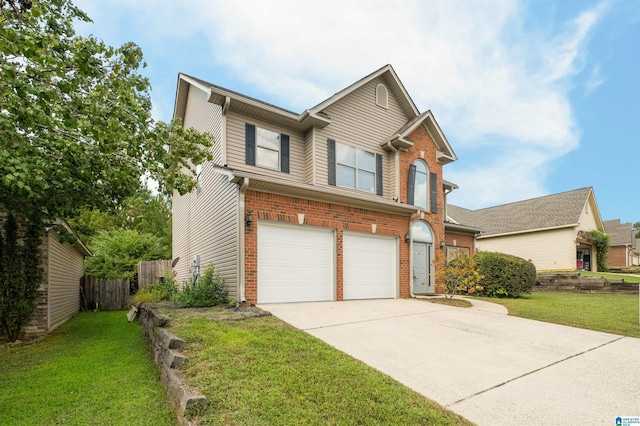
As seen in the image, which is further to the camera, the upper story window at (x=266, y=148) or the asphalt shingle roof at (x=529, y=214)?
the asphalt shingle roof at (x=529, y=214)

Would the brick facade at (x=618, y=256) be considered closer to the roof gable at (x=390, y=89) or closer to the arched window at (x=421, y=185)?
the arched window at (x=421, y=185)

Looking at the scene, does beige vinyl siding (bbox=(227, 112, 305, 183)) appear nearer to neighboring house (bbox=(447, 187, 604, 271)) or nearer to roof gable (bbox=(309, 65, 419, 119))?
roof gable (bbox=(309, 65, 419, 119))

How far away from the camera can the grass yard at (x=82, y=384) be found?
3.80 meters

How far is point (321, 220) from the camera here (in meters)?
9.65

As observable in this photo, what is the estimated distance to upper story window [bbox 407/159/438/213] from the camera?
519 inches

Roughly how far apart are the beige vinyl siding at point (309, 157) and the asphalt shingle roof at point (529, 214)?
15845 millimetres

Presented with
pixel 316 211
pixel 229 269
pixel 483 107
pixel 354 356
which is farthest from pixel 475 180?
pixel 354 356

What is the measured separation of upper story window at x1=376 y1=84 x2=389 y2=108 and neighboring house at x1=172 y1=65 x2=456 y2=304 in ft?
0.13

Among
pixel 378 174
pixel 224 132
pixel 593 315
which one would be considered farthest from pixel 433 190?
pixel 224 132

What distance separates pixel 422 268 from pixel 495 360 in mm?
8453

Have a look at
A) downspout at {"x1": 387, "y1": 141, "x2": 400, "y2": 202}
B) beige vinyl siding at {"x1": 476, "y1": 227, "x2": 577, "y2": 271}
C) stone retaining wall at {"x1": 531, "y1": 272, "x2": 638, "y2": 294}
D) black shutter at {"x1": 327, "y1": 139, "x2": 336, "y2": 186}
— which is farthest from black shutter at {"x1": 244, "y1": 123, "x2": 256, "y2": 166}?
beige vinyl siding at {"x1": 476, "y1": 227, "x2": 577, "y2": 271}

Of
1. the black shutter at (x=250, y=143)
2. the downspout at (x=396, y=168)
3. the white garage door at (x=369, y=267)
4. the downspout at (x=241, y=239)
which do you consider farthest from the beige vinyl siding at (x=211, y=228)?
the downspout at (x=396, y=168)

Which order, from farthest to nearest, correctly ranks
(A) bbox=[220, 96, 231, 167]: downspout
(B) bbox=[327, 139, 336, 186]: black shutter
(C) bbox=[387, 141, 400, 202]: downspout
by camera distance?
(C) bbox=[387, 141, 400, 202]: downspout, (B) bbox=[327, 139, 336, 186]: black shutter, (A) bbox=[220, 96, 231, 167]: downspout

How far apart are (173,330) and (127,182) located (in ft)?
12.3
